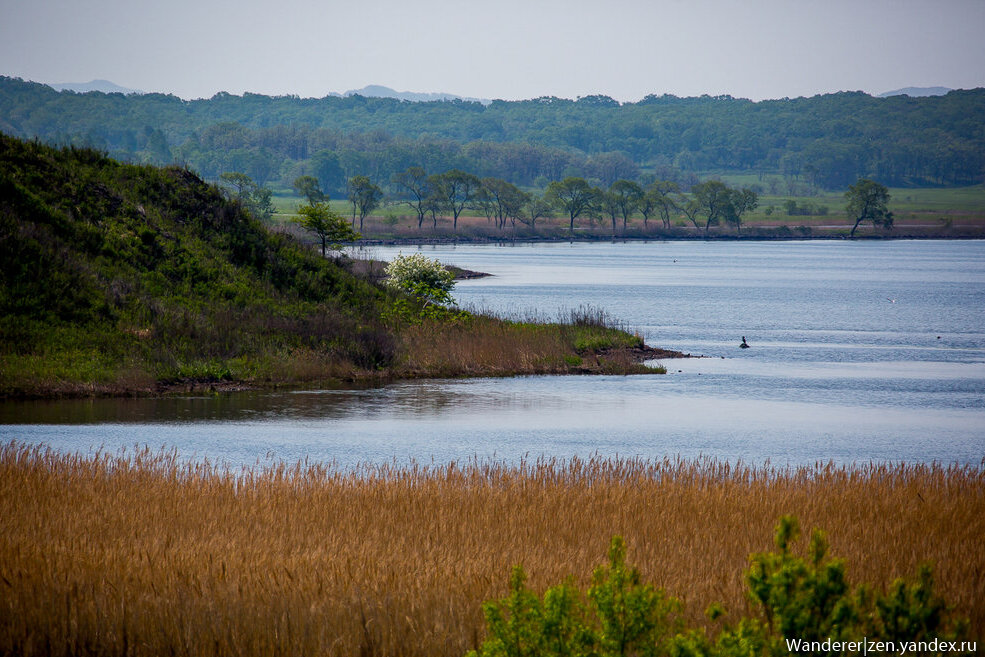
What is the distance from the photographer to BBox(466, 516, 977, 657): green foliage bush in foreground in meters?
6.41

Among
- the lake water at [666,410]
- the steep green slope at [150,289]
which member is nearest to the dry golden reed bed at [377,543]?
the lake water at [666,410]

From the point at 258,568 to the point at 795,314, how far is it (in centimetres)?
6539

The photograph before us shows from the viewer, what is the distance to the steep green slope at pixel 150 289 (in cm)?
3172

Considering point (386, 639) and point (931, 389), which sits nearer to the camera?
point (386, 639)

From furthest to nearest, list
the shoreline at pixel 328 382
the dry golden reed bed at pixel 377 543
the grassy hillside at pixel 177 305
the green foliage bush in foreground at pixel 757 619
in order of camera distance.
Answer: the grassy hillside at pixel 177 305 → the shoreline at pixel 328 382 → the dry golden reed bed at pixel 377 543 → the green foliage bush in foreground at pixel 757 619

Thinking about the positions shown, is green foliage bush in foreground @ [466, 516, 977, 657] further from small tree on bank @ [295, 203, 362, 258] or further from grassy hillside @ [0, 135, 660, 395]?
small tree on bank @ [295, 203, 362, 258]

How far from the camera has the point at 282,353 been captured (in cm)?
3475

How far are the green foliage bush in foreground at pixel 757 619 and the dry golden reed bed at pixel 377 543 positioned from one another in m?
Answer: 2.06

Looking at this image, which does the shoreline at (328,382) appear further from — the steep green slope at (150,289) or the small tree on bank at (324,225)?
the small tree on bank at (324,225)

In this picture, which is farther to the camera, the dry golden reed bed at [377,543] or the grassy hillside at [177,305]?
the grassy hillside at [177,305]

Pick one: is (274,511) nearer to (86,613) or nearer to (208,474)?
(208,474)

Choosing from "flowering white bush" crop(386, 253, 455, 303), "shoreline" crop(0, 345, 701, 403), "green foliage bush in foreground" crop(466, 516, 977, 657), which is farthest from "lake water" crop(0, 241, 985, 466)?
"green foliage bush in foreground" crop(466, 516, 977, 657)

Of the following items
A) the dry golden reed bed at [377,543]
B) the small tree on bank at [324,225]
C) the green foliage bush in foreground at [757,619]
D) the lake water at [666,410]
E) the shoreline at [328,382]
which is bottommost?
the lake water at [666,410]

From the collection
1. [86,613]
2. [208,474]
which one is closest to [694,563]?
[86,613]
